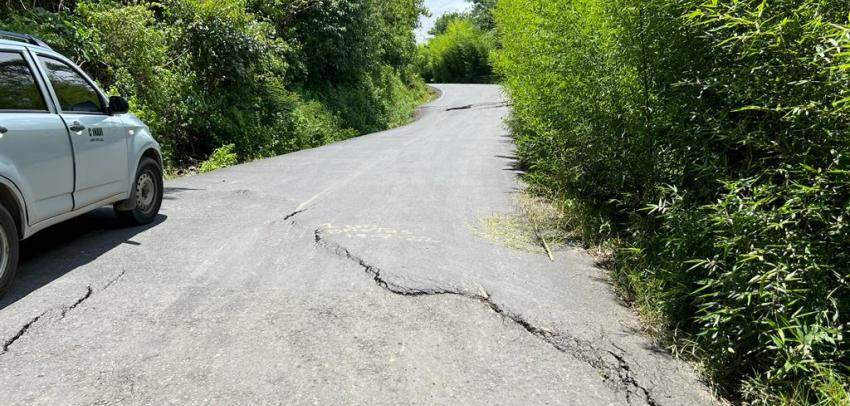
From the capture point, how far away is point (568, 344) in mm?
4066

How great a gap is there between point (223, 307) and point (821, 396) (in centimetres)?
371

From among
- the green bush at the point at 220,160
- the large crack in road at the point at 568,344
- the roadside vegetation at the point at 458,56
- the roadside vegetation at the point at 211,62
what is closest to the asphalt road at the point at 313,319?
the large crack in road at the point at 568,344

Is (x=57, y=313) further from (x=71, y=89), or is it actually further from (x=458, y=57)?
(x=458, y=57)

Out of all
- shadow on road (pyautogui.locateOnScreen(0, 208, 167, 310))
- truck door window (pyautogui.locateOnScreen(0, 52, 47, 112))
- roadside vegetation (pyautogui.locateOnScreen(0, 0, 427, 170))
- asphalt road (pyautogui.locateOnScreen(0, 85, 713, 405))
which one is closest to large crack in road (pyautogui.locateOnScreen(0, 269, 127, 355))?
asphalt road (pyautogui.locateOnScreen(0, 85, 713, 405))

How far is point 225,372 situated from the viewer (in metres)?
3.39

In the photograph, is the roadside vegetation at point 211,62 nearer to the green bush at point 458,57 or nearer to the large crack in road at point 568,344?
the large crack in road at point 568,344

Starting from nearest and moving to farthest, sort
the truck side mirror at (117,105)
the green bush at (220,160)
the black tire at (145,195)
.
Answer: the truck side mirror at (117,105), the black tire at (145,195), the green bush at (220,160)

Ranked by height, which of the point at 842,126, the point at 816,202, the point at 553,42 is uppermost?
the point at 553,42

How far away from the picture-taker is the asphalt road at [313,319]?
333 cm

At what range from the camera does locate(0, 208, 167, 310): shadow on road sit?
459cm

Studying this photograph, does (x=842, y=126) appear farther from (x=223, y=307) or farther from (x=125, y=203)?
(x=125, y=203)

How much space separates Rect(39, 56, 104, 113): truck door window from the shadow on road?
1.25 metres

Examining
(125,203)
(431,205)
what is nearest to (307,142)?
(431,205)

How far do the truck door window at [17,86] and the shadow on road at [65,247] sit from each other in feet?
4.24
